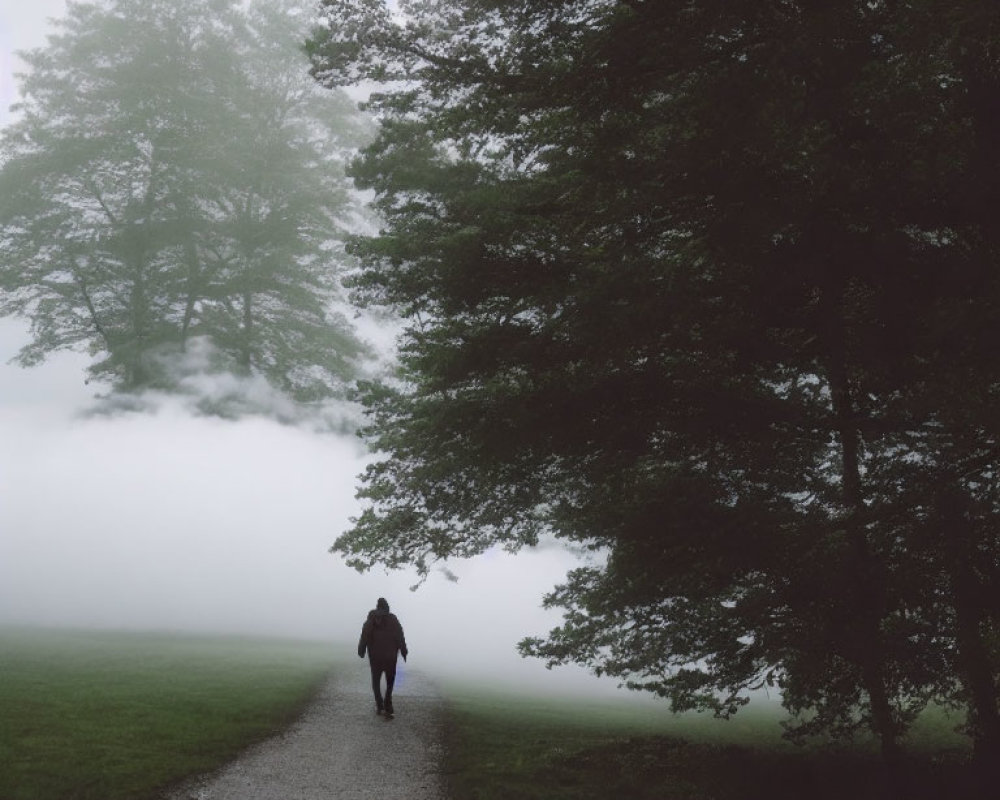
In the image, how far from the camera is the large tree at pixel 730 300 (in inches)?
304

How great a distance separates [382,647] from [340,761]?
3254mm

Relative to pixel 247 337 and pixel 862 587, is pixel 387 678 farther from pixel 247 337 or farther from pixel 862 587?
pixel 247 337

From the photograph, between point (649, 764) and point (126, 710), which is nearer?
point (649, 764)

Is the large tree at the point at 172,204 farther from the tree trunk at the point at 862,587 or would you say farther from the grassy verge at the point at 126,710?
the tree trunk at the point at 862,587

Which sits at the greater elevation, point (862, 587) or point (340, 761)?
point (862, 587)

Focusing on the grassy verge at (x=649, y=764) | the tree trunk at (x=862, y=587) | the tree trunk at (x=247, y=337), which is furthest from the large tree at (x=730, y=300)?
the tree trunk at (x=247, y=337)

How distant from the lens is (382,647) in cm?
1266

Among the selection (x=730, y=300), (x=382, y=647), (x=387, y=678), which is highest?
(x=730, y=300)

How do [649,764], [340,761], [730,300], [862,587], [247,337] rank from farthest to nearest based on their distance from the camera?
[247,337]
[649,764]
[340,761]
[730,300]
[862,587]

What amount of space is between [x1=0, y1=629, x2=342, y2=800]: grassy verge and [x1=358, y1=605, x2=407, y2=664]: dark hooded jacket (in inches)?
60.0

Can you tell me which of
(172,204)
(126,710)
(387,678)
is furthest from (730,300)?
(172,204)

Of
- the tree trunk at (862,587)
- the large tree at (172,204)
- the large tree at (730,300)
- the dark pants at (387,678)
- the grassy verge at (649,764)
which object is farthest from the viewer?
the large tree at (172,204)

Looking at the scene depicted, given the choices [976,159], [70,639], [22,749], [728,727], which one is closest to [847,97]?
[976,159]

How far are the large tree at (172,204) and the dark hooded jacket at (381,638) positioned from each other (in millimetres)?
21383
